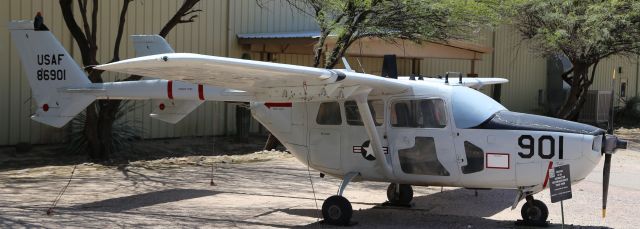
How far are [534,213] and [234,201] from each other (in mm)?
4070

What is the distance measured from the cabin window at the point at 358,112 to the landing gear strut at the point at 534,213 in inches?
79.8

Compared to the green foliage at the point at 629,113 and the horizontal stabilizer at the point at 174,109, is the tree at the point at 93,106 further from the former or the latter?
the green foliage at the point at 629,113

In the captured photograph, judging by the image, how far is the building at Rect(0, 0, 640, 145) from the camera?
15.7 metres

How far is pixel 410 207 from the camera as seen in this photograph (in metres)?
10.0

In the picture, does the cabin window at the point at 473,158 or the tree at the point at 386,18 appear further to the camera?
the tree at the point at 386,18

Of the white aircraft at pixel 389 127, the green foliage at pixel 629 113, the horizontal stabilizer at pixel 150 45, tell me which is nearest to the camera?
the white aircraft at pixel 389 127

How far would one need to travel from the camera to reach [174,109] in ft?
35.7

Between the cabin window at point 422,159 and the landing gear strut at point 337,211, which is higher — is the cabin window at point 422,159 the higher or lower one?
the higher one

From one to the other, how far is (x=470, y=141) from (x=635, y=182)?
21.1 feet

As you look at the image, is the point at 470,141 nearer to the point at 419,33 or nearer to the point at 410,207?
the point at 410,207

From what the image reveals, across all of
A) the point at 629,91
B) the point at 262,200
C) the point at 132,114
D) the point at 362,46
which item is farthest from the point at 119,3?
the point at 629,91

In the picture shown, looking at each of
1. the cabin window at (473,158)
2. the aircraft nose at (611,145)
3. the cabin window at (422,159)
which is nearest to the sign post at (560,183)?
the aircraft nose at (611,145)

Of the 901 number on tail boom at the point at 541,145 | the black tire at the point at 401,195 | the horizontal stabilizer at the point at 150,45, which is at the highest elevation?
the horizontal stabilizer at the point at 150,45

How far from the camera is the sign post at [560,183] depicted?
781cm
